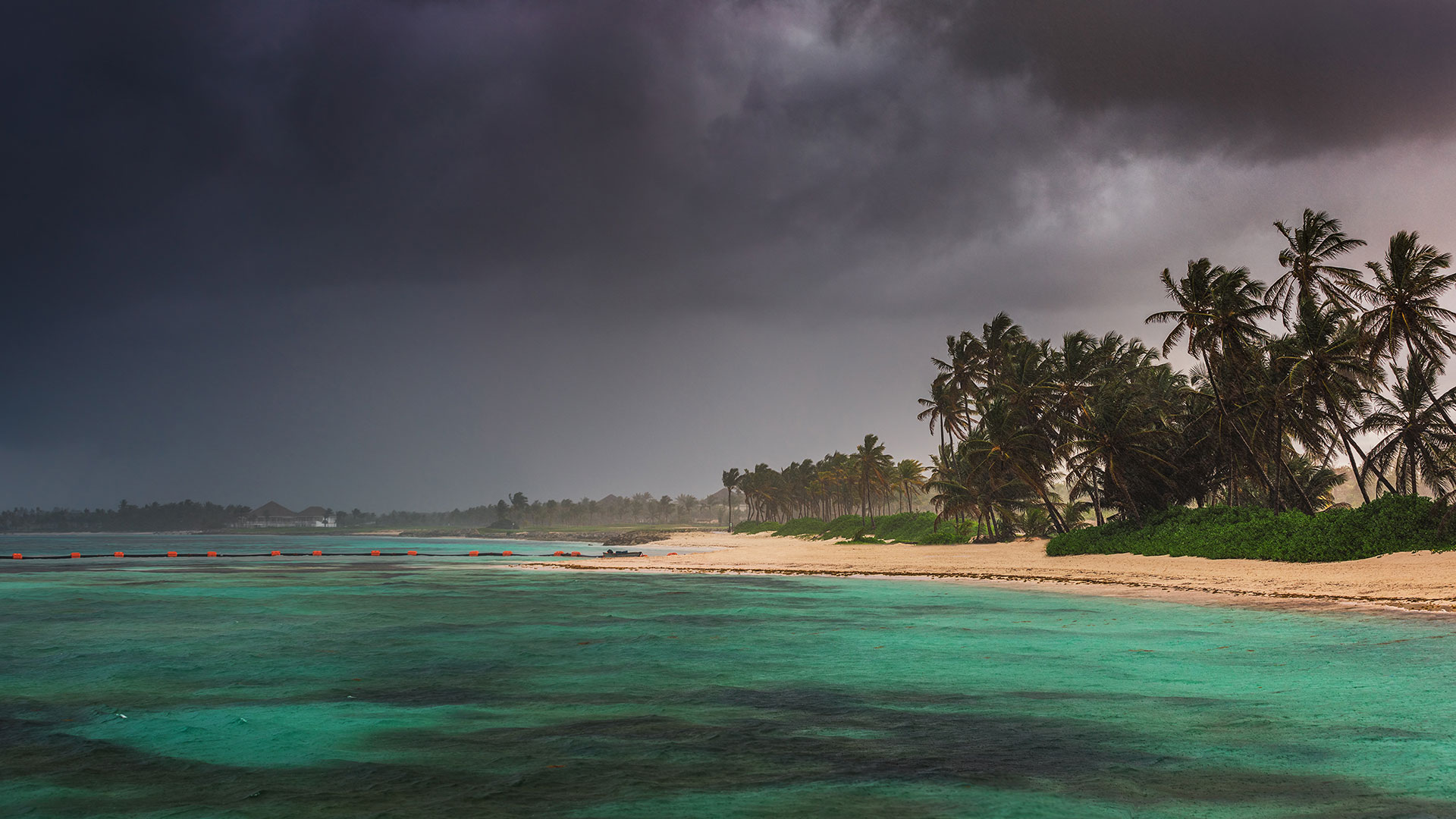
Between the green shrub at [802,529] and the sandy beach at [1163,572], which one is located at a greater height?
the sandy beach at [1163,572]

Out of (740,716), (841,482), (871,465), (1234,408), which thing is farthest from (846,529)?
(740,716)

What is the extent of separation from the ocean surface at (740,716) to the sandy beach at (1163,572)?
5.03 meters

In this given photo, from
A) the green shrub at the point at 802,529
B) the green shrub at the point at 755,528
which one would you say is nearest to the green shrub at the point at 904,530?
the green shrub at the point at 802,529

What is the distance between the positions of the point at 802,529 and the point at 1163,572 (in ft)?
329

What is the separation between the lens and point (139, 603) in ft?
94.9

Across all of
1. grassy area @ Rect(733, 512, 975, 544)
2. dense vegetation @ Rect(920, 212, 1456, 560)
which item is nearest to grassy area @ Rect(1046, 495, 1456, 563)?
dense vegetation @ Rect(920, 212, 1456, 560)

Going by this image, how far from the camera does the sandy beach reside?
24.5m

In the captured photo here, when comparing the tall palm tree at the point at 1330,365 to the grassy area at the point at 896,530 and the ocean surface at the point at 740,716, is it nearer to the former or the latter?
the ocean surface at the point at 740,716

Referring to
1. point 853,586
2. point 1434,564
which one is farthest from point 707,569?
point 1434,564

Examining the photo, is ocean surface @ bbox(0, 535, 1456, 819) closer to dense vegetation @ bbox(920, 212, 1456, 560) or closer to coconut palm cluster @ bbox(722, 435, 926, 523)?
dense vegetation @ bbox(920, 212, 1456, 560)

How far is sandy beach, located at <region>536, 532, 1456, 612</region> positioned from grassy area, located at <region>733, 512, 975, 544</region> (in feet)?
37.5

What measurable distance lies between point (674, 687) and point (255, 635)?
42.5 feet

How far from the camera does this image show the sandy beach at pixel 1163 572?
24453 millimetres

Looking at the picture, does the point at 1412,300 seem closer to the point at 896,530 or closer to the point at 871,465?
the point at 896,530
